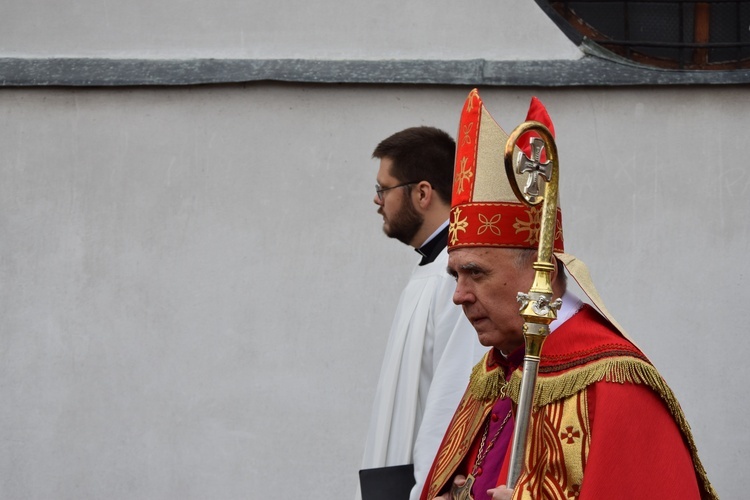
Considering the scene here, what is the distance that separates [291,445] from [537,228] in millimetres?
3632

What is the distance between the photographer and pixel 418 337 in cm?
446

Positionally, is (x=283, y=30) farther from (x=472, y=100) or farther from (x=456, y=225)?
(x=456, y=225)

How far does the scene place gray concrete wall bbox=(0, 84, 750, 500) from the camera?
6.50 m

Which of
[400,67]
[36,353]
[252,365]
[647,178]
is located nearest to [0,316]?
[36,353]

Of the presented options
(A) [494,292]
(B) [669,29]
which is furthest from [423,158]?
(B) [669,29]

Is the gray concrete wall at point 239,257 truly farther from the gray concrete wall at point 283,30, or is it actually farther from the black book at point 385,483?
the black book at point 385,483

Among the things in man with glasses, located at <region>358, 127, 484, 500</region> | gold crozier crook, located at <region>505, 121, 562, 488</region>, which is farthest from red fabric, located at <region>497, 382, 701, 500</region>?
man with glasses, located at <region>358, 127, 484, 500</region>

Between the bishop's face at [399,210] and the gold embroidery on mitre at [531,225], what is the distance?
1.30m

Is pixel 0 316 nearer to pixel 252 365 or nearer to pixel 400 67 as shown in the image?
pixel 252 365

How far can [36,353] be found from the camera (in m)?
6.78

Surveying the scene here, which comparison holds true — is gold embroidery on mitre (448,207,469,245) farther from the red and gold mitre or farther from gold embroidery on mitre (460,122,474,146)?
gold embroidery on mitre (460,122,474,146)

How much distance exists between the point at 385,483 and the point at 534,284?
140 cm

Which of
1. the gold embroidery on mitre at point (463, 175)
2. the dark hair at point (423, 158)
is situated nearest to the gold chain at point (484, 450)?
the gold embroidery on mitre at point (463, 175)

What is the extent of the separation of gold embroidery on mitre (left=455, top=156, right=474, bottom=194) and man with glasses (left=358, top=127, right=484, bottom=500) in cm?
88
